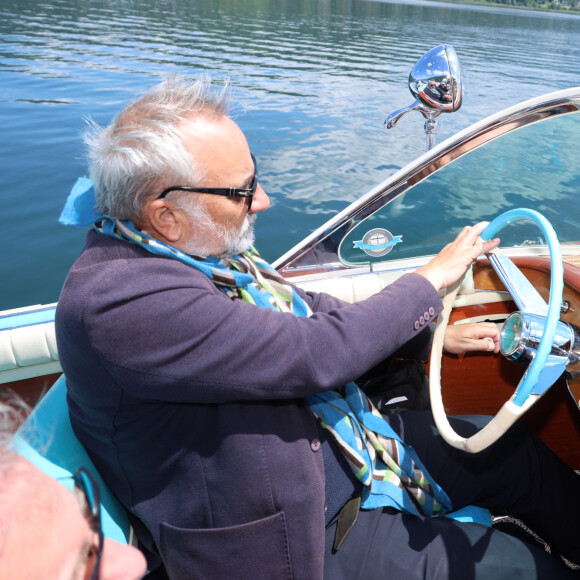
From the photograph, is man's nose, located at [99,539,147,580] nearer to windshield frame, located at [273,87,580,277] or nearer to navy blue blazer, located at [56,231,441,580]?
navy blue blazer, located at [56,231,441,580]

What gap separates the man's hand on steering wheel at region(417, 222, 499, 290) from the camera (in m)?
1.27

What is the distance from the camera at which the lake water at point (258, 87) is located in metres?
5.21

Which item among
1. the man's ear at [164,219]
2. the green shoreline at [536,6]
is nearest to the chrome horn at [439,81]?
the man's ear at [164,219]

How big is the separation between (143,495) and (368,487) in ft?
1.71

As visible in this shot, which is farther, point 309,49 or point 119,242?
point 309,49

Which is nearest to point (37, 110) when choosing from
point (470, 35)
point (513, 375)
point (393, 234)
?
point (393, 234)

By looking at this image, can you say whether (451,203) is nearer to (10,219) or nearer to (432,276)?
(432,276)

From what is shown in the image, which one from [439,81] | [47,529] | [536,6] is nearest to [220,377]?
[47,529]

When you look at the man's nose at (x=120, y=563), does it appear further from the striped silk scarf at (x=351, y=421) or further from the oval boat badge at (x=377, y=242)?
the oval boat badge at (x=377, y=242)

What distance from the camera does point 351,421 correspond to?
4.22ft

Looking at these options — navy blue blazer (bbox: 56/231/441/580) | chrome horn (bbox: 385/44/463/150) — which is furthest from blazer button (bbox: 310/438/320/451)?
chrome horn (bbox: 385/44/463/150)

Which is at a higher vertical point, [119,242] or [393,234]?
[119,242]

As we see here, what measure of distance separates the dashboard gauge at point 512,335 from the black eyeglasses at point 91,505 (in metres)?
0.83

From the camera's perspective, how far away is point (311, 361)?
3.42ft
